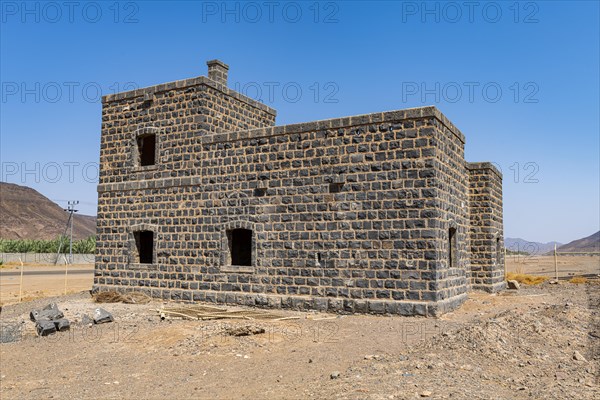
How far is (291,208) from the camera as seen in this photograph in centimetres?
1346

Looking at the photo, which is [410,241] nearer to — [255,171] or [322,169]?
[322,169]

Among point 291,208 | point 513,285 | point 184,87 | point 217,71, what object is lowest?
point 513,285

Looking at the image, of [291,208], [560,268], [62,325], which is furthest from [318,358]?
[560,268]

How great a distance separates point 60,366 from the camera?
8969mm

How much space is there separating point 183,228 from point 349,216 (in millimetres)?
5173

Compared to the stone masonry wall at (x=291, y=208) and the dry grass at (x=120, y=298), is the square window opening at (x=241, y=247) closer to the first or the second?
the stone masonry wall at (x=291, y=208)

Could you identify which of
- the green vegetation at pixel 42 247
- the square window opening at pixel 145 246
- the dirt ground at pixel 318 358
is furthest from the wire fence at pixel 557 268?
the green vegetation at pixel 42 247

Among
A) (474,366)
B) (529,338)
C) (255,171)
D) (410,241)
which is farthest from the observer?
(255,171)

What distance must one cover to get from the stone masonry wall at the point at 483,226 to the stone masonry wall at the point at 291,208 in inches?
92.7

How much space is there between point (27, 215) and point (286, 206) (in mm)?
125046

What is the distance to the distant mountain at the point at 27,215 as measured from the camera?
375 ft

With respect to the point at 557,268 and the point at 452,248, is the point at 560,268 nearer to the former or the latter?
the point at 557,268

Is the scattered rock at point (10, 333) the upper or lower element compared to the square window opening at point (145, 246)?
lower

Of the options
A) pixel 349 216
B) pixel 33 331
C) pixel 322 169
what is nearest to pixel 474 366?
pixel 349 216
